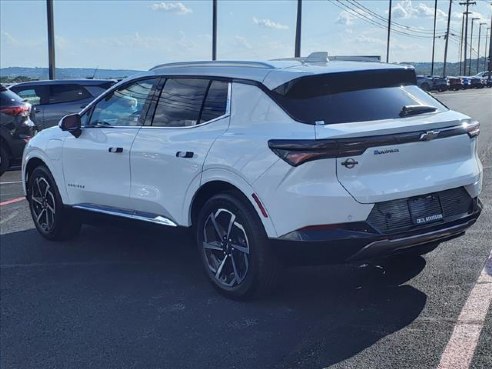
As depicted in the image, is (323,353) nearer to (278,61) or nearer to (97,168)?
(278,61)

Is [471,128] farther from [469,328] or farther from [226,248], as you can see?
[226,248]

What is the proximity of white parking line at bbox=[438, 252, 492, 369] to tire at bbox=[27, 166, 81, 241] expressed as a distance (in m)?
3.86

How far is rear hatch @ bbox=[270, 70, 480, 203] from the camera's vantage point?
4.21 metres

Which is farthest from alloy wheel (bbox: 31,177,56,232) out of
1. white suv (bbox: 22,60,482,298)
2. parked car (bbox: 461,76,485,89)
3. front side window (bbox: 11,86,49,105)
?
parked car (bbox: 461,76,485,89)

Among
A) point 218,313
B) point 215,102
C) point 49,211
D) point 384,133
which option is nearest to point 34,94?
point 49,211

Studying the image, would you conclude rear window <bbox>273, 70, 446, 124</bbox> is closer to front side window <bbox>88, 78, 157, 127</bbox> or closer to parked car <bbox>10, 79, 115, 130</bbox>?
front side window <bbox>88, 78, 157, 127</bbox>

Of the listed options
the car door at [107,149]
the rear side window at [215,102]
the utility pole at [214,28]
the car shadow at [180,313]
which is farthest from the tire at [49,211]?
the utility pole at [214,28]

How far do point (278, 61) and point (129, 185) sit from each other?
166 centimetres

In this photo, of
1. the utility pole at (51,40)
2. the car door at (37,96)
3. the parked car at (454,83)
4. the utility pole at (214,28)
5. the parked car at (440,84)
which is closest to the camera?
the car door at (37,96)

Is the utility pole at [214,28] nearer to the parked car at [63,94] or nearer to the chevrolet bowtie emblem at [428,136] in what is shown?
the parked car at [63,94]

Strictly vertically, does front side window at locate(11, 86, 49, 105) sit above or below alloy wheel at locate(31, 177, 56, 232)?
above

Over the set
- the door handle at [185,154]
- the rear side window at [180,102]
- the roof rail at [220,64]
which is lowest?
the door handle at [185,154]

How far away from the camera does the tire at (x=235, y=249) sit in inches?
180

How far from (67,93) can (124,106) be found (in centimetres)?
872
